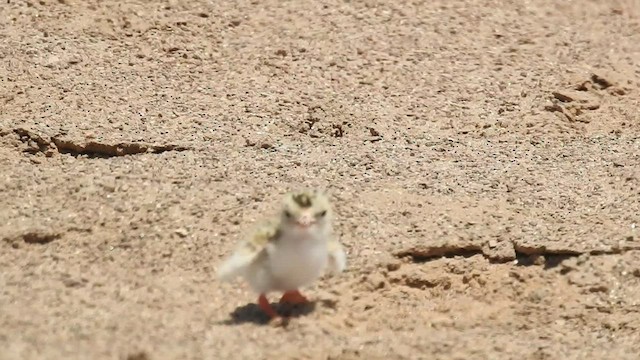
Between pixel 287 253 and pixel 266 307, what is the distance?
10.9 inches

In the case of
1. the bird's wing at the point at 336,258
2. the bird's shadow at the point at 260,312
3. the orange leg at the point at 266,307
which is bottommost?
the bird's shadow at the point at 260,312

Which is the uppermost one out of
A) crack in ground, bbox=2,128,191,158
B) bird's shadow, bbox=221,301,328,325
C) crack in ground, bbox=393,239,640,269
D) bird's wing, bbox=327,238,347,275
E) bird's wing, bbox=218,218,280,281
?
bird's wing, bbox=218,218,280,281

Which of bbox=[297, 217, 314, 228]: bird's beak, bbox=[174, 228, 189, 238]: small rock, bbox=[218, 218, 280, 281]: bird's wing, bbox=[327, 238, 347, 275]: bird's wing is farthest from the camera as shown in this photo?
bbox=[174, 228, 189, 238]: small rock

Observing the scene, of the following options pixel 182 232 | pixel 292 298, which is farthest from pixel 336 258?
pixel 182 232

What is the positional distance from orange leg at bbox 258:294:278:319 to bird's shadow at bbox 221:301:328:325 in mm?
27

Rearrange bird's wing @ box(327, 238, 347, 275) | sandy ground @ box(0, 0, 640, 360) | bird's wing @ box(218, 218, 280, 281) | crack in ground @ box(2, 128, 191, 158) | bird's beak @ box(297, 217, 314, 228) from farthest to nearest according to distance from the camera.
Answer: crack in ground @ box(2, 128, 191, 158)
bird's wing @ box(327, 238, 347, 275)
sandy ground @ box(0, 0, 640, 360)
bird's wing @ box(218, 218, 280, 281)
bird's beak @ box(297, 217, 314, 228)

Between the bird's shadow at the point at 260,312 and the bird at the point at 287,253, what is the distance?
4 cm

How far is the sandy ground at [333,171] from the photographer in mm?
5824

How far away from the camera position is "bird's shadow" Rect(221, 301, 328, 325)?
5.71 m

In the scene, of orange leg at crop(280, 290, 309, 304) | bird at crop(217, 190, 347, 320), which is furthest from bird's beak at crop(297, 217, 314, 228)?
orange leg at crop(280, 290, 309, 304)

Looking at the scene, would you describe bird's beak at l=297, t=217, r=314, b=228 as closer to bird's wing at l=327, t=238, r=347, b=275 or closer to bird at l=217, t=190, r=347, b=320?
bird at l=217, t=190, r=347, b=320

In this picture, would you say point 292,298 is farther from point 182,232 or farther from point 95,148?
point 95,148

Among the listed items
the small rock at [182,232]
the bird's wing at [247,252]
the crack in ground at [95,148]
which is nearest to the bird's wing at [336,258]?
the bird's wing at [247,252]

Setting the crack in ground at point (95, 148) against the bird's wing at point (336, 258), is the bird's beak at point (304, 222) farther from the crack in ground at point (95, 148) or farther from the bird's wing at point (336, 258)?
the crack in ground at point (95, 148)
